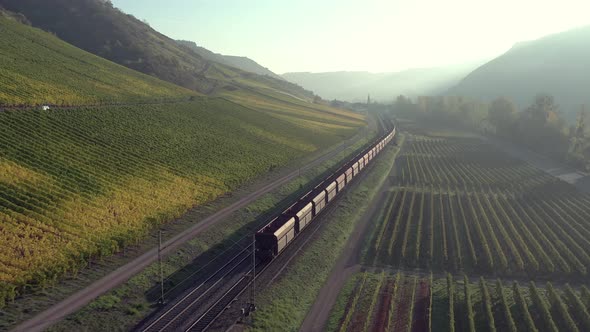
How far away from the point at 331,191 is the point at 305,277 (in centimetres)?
2146

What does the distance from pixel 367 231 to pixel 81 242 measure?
3189 cm

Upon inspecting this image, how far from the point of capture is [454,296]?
30.9 m

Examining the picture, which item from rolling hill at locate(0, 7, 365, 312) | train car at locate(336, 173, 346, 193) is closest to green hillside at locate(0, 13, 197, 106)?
rolling hill at locate(0, 7, 365, 312)

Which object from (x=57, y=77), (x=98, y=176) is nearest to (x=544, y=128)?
(x=98, y=176)

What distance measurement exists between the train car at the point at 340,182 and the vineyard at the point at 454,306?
2399 centimetres

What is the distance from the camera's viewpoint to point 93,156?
51.2 meters

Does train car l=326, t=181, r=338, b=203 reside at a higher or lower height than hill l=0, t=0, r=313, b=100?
lower

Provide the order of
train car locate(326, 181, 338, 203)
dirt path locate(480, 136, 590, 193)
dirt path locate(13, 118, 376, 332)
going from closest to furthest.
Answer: dirt path locate(13, 118, 376, 332), train car locate(326, 181, 338, 203), dirt path locate(480, 136, 590, 193)

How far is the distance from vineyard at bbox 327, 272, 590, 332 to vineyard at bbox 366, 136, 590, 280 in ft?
12.7

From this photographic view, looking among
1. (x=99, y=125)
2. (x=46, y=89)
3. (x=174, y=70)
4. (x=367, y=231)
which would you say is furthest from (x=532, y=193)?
(x=174, y=70)

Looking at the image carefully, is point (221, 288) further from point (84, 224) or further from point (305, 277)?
point (84, 224)

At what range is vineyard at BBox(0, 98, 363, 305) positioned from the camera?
31.4m

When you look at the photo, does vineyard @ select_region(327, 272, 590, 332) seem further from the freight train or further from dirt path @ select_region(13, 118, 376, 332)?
dirt path @ select_region(13, 118, 376, 332)

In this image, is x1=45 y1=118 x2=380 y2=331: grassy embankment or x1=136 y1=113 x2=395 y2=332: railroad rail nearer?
x1=45 y1=118 x2=380 y2=331: grassy embankment
